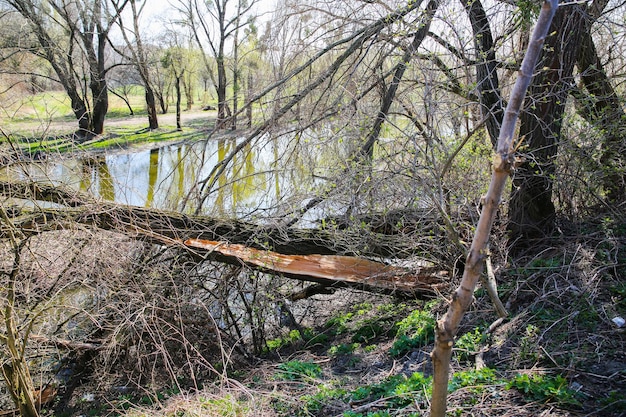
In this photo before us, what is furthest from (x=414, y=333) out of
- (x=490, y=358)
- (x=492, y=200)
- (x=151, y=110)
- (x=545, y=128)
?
(x=151, y=110)

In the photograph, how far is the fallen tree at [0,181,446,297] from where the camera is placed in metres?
5.75

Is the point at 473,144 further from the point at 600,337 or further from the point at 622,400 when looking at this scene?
the point at 622,400

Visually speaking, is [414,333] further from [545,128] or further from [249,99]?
[249,99]

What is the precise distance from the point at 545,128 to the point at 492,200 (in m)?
3.87

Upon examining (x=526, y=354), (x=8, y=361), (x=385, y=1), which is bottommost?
(x=8, y=361)

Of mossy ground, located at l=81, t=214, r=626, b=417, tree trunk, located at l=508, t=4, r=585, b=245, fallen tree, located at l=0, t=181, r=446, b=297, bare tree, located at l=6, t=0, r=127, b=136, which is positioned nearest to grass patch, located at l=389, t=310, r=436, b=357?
mossy ground, located at l=81, t=214, r=626, b=417

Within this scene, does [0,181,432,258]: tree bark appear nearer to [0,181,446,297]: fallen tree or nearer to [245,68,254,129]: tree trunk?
[0,181,446,297]: fallen tree

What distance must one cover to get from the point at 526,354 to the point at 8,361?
14.6 feet

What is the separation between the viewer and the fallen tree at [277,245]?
5.75m

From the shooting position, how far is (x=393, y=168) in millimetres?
5371

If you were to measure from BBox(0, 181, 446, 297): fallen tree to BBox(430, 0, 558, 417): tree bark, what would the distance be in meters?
3.64

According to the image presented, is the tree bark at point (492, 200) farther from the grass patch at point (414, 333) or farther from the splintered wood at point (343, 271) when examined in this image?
the splintered wood at point (343, 271)

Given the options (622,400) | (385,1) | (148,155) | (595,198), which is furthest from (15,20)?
(622,400)

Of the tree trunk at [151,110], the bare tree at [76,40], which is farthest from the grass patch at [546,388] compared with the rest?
the tree trunk at [151,110]
